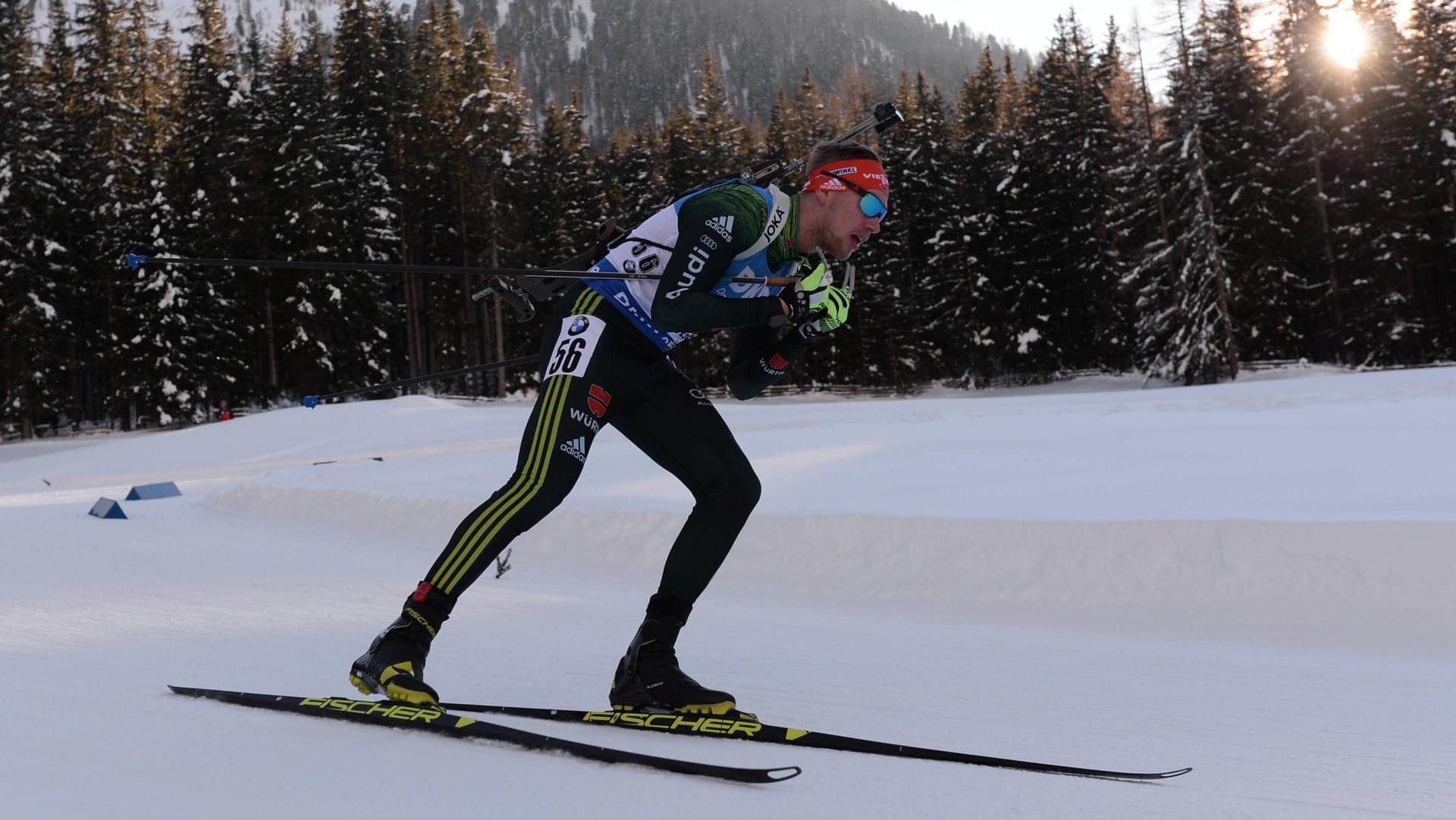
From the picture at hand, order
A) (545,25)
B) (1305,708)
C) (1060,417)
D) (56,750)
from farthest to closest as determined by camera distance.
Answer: (545,25), (1060,417), (1305,708), (56,750)

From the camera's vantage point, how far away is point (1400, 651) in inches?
164

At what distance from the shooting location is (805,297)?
3.31 m

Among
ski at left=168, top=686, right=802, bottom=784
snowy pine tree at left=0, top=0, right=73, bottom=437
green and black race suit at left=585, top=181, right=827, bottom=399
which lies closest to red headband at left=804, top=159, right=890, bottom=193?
green and black race suit at left=585, top=181, right=827, bottom=399

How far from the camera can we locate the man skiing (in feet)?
10.1

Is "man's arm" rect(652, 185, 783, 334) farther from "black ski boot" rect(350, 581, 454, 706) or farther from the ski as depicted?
the ski

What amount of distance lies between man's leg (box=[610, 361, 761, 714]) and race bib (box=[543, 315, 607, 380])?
26cm

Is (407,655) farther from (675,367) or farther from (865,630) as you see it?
(865,630)

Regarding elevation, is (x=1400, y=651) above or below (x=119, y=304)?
below

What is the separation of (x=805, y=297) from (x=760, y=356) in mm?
315

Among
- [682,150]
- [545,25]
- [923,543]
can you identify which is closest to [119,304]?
[682,150]

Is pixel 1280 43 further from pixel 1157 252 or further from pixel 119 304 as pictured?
pixel 119 304

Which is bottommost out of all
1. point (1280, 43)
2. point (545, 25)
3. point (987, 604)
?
point (987, 604)

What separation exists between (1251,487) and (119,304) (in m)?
36.2

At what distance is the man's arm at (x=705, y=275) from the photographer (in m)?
3.06
